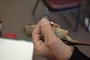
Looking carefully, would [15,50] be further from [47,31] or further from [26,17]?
[26,17]

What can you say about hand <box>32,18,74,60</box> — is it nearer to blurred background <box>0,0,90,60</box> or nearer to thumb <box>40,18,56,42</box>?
thumb <box>40,18,56,42</box>

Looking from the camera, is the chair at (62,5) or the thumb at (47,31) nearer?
the thumb at (47,31)

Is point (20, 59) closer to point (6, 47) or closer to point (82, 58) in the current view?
point (6, 47)

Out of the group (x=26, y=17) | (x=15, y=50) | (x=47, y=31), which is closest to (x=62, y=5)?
(x=26, y=17)

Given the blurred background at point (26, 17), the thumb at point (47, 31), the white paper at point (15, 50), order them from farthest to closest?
the blurred background at point (26, 17) < the white paper at point (15, 50) < the thumb at point (47, 31)

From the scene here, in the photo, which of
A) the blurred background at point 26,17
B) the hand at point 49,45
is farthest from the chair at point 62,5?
the hand at point 49,45

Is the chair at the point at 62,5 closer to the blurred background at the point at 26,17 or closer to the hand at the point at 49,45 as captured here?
the blurred background at the point at 26,17

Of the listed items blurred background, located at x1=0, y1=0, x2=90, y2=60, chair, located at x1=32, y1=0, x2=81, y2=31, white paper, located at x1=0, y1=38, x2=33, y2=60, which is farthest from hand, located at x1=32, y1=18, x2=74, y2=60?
blurred background, located at x1=0, y1=0, x2=90, y2=60
